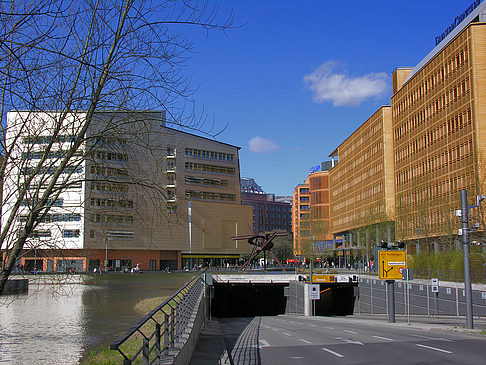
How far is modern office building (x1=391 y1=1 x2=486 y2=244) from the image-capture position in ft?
180

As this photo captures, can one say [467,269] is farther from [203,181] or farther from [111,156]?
[203,181]

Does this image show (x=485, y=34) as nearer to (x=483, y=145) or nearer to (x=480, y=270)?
(x=483, y=145)

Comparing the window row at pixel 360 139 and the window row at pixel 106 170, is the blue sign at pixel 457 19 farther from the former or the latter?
the window row at pixel 106 170

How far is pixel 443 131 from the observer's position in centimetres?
6297

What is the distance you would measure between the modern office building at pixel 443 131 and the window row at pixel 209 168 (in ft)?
173

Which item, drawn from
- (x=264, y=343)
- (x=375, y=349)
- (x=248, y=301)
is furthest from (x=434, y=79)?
(x=375, y=349)

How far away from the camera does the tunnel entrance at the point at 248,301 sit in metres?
75.1

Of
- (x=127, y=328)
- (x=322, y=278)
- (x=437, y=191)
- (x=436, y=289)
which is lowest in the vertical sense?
(x=127, y=328)

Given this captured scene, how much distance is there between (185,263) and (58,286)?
359ft

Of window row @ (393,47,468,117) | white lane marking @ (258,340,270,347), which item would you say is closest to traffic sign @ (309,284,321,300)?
window row @ (393,47,468,117)

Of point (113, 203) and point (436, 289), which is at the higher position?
point (113, 203)

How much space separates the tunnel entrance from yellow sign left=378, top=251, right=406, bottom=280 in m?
43.9

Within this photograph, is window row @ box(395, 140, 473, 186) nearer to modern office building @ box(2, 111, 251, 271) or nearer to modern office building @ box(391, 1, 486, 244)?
modern office building @ box(391, 1, 486, 244)

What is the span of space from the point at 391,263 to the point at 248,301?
5235 centimetres
